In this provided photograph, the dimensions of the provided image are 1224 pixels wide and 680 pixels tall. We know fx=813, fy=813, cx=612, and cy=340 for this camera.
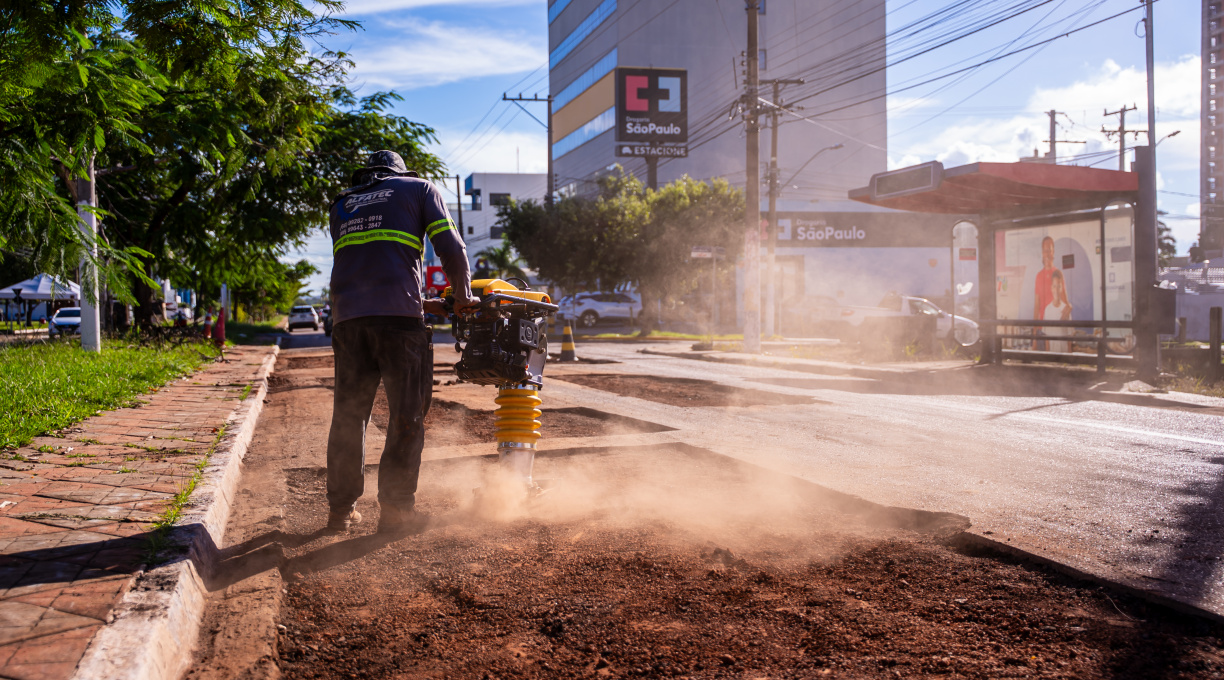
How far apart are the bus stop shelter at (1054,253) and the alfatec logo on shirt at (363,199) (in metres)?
10.0

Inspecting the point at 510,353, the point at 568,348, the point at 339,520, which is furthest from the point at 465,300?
the point at 568,348

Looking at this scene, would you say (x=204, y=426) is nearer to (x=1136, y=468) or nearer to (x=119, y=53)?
(x=119, y=53)

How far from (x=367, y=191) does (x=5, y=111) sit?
3388 mm

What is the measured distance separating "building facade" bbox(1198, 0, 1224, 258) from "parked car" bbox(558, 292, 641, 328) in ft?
83.2

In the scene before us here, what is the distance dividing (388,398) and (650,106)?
4429cm

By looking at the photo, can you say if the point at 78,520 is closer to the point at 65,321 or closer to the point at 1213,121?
the point at 65,321

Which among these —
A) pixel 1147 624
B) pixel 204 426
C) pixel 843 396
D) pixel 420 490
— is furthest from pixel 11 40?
pixel 843 396

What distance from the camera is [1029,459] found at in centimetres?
555

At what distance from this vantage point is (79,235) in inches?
247

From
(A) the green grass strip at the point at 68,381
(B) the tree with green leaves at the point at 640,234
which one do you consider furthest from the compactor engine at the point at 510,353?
(B) the tree with green leaves at the point at 640,234

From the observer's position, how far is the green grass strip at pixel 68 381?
18.3 ft

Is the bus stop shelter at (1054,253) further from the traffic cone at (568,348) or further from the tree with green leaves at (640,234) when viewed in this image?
the tree with green leaves at (640,234)

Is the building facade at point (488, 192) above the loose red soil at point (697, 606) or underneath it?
above

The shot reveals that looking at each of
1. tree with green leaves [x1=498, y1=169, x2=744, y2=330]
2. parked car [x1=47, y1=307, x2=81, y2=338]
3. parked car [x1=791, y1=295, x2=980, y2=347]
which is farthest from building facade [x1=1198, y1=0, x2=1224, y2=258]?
parked car [x1=47, y1=307, x2=81, y2=338]
